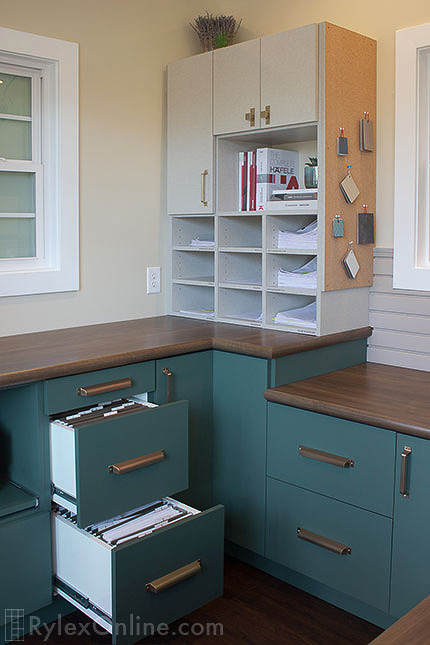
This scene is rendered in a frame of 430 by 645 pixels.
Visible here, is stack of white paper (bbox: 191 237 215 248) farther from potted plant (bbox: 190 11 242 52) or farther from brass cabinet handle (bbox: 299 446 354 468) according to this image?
brass cabinet handle (bbox: 299 446 354 468)

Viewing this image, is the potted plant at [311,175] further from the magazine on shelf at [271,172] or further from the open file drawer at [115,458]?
the open file drawer at [115,458]

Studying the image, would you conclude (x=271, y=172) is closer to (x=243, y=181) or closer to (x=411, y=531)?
(x=243, y=181)

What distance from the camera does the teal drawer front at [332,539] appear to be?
217cm

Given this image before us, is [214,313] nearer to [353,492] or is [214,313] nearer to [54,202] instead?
[54,202]

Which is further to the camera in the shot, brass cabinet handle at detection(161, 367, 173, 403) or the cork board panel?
the cork board panel

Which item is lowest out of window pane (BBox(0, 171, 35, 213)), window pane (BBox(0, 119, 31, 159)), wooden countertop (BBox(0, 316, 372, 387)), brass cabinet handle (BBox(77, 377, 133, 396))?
brass cabinet handle (BBox(77, 377, 133, 396))

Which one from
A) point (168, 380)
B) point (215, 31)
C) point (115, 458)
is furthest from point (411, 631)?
point (215, 31)

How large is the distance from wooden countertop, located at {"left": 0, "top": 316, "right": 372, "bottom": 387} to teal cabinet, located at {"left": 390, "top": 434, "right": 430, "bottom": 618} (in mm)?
616

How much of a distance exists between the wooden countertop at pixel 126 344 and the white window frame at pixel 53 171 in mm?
237

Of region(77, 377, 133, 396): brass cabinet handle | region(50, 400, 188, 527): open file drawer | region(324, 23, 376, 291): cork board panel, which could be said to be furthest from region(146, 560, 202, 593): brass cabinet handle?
region(324, 23, 376, 291): cork board panel

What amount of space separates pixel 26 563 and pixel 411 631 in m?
1.49

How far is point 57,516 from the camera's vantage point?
86.1 inches

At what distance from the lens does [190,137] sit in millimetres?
3066

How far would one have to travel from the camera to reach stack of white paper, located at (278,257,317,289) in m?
2.72
